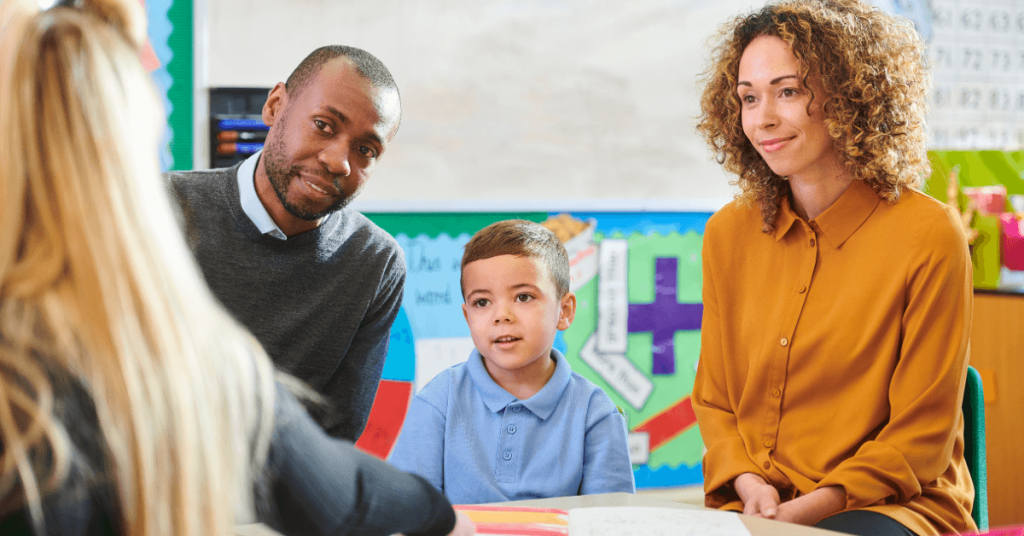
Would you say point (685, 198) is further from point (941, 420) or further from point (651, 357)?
point (941, 420)

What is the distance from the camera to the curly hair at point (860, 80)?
120 centimetres

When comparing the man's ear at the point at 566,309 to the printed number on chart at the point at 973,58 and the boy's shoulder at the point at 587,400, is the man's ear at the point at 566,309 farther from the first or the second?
the printed number on chart at the point at 973,58

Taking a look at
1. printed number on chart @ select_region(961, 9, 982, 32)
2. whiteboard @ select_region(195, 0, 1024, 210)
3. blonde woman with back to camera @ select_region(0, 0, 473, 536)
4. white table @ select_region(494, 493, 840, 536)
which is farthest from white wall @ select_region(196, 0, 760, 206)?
blonde woman with back to camera @ select_region(0, 0, 473, 536)

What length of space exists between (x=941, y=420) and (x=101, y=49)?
111cm

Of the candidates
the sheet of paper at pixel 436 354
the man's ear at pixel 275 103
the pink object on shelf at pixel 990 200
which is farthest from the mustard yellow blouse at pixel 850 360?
the pink object on shelf at pixel 990 200

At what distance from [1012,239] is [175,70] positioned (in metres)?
2.39

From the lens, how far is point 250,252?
1.34m

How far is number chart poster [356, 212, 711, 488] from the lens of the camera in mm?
2188

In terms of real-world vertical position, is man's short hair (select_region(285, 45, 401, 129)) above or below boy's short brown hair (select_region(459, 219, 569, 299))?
above

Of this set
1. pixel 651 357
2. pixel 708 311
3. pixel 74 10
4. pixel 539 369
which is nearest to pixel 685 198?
pixel 651 357

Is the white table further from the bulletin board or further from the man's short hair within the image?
the bulletin board

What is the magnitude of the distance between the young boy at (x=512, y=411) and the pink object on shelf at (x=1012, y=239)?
5.42 ft

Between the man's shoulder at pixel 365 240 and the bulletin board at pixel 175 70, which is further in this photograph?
the bulletin board at pixel 175 70

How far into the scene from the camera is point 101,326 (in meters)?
0.47
